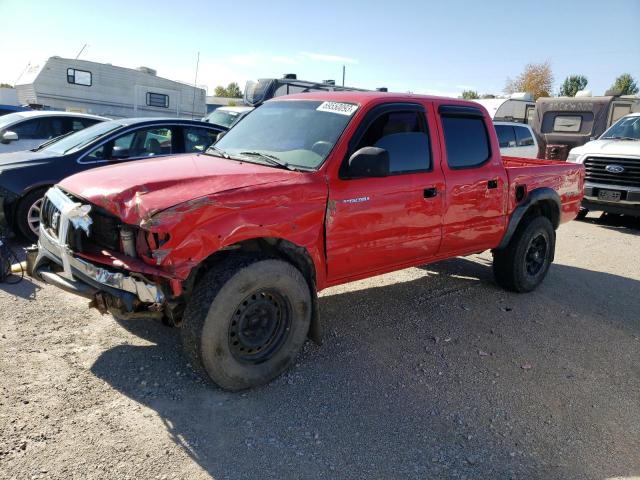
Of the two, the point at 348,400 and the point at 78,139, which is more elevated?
the point at 78,139

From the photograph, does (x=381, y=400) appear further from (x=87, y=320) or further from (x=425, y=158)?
(x=87, y=320)

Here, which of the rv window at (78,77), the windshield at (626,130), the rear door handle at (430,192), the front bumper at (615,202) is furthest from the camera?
the rv window at (78,77)

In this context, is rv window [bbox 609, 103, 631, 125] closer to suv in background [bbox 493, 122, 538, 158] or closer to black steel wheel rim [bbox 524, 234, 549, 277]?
suv in background [bbox 493, 122, 538, 158]

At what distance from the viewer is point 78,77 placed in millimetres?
18875

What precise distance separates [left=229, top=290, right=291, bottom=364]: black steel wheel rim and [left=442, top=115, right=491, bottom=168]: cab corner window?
2083mm

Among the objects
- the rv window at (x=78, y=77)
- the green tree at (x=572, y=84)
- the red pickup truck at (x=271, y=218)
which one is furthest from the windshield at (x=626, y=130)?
the green tree at (x=572, y=84)

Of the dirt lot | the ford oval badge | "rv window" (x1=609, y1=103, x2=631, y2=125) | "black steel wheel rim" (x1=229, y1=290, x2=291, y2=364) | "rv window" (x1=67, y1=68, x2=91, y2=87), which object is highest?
"rv window" (x1=67, y1=68, x2=91, y2=87)

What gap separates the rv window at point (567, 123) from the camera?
14.5 meters

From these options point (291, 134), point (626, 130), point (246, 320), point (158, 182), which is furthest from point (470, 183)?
point (626, 130)

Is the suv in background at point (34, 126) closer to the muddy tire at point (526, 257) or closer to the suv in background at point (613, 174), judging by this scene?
the muddy tire at point (526, 257)

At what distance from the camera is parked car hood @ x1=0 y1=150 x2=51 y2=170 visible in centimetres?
619

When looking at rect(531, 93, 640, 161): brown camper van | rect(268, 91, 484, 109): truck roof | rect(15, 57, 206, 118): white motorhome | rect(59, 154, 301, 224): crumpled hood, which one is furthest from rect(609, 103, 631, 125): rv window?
rect(15, 57, 206, 118): white motorhome

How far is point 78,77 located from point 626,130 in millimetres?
17781

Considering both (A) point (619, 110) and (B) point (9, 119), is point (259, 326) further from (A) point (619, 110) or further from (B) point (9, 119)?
(A) point (619, 110)
